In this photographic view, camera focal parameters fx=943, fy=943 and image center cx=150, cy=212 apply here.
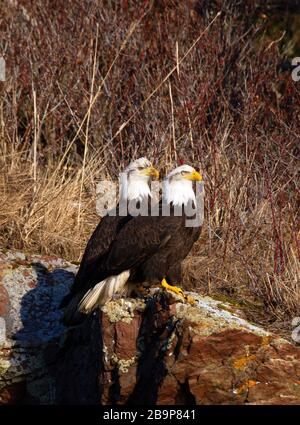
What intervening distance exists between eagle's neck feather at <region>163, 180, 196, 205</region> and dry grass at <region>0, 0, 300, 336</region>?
728mm

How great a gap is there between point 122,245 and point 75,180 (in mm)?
1961

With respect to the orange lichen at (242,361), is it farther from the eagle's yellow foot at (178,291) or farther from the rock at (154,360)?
the eagle's yellow foot at (178,291)

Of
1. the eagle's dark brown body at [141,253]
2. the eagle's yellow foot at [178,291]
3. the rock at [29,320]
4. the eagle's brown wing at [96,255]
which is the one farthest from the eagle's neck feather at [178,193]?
the rock at [29,320]

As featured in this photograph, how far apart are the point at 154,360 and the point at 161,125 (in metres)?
3.58

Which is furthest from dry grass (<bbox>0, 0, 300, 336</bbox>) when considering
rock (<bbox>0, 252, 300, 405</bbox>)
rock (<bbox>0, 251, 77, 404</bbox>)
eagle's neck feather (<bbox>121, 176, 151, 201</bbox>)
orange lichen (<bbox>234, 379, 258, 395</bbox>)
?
orange lichen (<bbox>234, 379, 258, 395</bbox>)

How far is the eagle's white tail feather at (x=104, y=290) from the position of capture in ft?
18.7

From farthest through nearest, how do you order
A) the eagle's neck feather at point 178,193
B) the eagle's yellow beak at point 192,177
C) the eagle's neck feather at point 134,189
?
the eagle's neck feather at point 134,189
the eagle's yellow beak at point 192,177
the eagle's neck feather at point 178,193

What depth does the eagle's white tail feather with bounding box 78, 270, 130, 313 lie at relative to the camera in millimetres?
5703

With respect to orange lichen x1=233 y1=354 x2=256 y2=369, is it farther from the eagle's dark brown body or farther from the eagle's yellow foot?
the eagle's dark brown body

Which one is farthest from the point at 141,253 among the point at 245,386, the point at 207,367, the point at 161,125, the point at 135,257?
the point at 161,125

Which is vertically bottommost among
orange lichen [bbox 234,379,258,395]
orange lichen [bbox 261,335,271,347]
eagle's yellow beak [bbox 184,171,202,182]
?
orange lichen [bbox 234,379,258,395]

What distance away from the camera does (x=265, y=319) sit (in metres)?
6.00

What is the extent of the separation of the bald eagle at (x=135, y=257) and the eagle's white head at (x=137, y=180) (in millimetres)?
499

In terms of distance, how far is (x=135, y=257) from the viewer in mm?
5672
